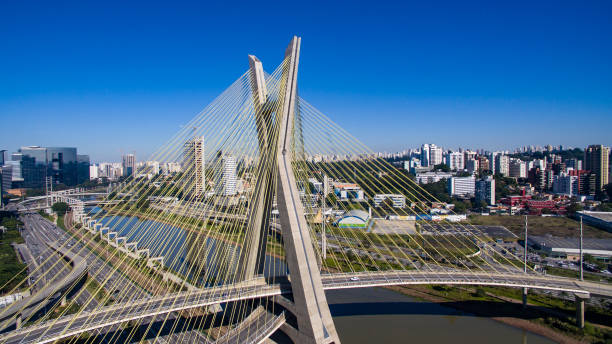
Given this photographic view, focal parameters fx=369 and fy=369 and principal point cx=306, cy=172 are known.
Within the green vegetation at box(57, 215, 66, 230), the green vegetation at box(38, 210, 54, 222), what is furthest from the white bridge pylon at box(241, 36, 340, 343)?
the green vegetation at box(38, 210, 54, 222)

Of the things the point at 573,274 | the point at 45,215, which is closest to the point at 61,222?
the point at 45,215

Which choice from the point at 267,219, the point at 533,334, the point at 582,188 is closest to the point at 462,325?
the point at 533,334

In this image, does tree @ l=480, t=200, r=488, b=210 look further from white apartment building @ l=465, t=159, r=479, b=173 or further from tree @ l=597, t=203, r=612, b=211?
white apartment building @ l=465, t=159, r=479, b=173

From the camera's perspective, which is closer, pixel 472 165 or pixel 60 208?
pixel 60 208

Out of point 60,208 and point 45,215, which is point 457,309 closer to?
point 60,208

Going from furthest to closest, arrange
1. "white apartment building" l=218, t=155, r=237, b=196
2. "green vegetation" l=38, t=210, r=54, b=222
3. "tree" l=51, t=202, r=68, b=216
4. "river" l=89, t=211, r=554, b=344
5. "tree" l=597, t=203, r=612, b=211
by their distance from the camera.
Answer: "tree" l=51, t=202, r=68, b=216 → "green vegetation" l=38, t=210, r=54, b=222 → "tree" l=597, t=203, r=612, b=211 → "river" l=89, t=211, r=554, b=344 → "white apartment building" l=218, t=155, r=237, b=196

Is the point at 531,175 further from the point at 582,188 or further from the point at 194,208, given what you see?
the point at 194,208

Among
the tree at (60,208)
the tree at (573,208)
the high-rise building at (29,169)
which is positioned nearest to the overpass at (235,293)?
the tree at (573,208)
